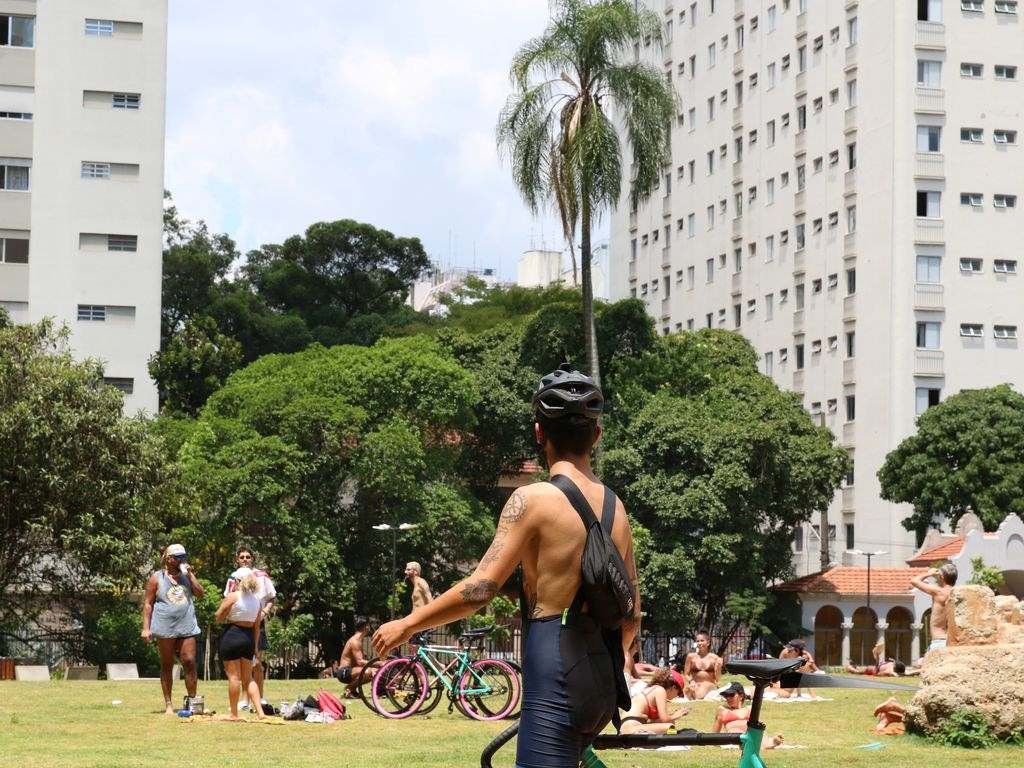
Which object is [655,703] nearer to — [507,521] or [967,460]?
[507,521]

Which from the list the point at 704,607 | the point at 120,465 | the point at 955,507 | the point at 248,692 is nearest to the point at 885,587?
the point at 955,507

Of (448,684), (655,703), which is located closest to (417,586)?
(448,684)

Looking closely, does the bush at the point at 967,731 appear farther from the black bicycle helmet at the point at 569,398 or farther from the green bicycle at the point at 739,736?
the black bicycle helmet at the point at 569,398

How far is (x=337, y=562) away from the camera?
48.6 meters

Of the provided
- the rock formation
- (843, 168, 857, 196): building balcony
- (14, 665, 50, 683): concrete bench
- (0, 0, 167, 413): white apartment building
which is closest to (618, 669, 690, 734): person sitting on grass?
the rock formation

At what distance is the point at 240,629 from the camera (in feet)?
59.9

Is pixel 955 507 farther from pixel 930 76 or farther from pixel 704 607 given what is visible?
pixel 930 76

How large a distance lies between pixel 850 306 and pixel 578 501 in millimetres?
75870

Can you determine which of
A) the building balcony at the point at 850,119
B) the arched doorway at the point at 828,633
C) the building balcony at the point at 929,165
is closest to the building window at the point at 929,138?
the building balcony at the point at 929,165

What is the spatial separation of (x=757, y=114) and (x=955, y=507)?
28.7m

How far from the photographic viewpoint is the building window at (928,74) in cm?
7875

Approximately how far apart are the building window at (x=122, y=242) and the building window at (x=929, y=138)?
112 ft

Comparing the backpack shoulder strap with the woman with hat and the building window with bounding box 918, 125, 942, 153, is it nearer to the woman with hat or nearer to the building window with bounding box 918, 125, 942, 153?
the woman with hat

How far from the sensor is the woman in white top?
18.0m
